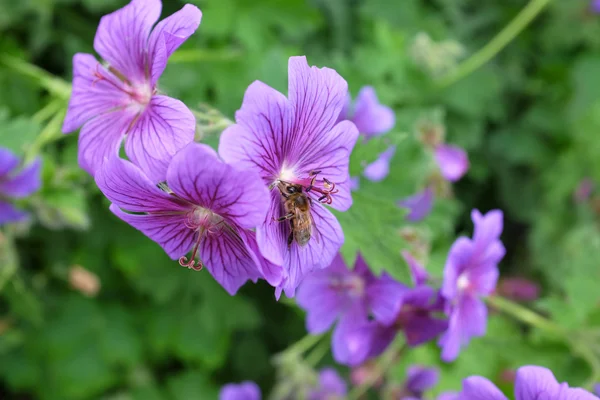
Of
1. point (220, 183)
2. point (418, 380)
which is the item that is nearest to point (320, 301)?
point (418, 380)

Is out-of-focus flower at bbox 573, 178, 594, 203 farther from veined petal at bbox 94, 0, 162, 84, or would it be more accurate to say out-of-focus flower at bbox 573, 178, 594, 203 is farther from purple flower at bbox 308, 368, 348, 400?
veined petal at bbox 94, 0, 162, 84

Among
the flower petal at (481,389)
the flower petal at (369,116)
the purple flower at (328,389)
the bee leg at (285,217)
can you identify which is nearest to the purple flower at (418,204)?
the flower petal at (369,116)

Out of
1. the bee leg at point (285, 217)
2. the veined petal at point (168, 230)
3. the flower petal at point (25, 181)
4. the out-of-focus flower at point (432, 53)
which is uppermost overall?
the out-of-focus flower at point (432, 53)

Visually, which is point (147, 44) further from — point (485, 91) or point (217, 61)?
point (485, 91)

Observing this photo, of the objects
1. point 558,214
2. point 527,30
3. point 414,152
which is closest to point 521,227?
point 558,214

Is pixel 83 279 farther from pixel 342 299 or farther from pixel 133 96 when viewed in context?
pixel 133 96

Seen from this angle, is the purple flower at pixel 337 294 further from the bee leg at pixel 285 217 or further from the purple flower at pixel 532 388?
the bee leg at pixel 285 217
